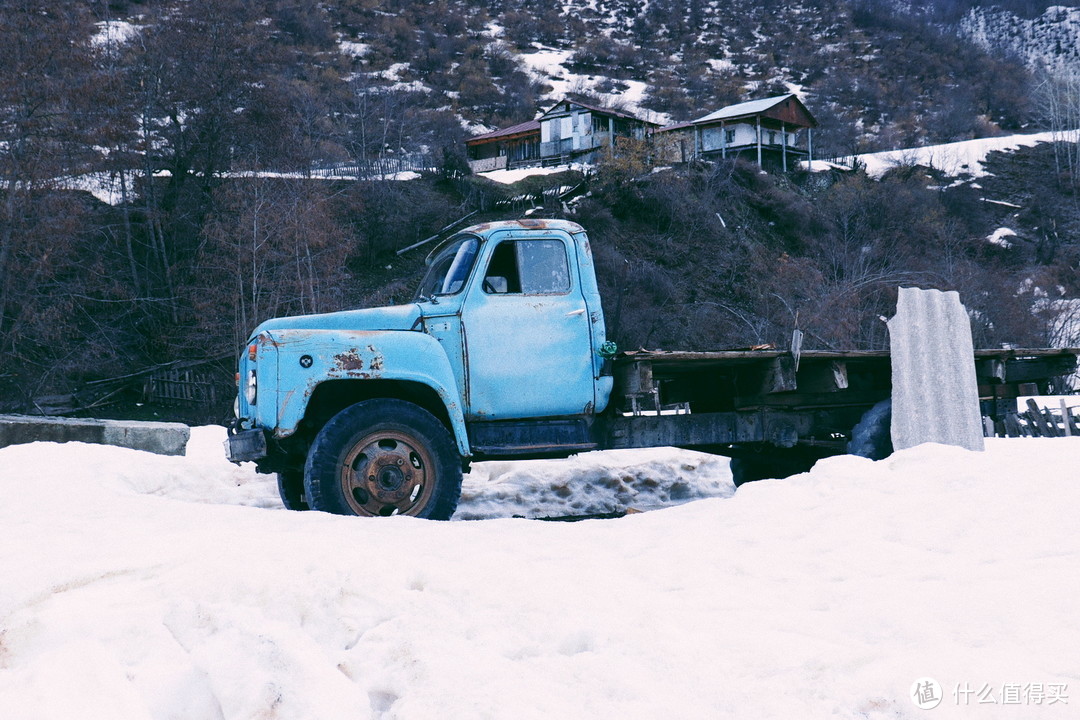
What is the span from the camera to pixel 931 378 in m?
7.44

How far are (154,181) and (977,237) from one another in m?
41.5

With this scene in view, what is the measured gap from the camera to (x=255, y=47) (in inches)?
1293

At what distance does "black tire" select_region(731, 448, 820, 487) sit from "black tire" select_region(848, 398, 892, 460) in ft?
2.29

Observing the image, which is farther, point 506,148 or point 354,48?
point 354,48

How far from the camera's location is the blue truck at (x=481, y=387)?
19.8ft

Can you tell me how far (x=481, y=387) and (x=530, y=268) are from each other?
1066 mm

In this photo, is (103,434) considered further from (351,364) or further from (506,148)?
(506,148)

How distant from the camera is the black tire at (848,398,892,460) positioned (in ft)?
25.2

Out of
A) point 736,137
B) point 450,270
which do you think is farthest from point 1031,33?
point 450,270

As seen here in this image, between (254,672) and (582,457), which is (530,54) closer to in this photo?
(582,457)

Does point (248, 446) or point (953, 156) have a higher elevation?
point (953, 156)

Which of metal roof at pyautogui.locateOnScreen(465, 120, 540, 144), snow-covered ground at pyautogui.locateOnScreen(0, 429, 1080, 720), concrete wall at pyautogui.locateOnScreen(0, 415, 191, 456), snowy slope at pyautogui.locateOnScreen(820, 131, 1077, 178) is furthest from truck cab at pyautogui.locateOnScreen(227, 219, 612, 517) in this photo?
snowy slope at pyautogui.locateOnScreen(820, 131, 1077, 178)

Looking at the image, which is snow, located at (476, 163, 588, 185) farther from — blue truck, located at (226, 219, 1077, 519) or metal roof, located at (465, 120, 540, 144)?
blue truck, located at (226, 219, 1077, 519)

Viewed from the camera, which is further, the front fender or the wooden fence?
the wooden fence
